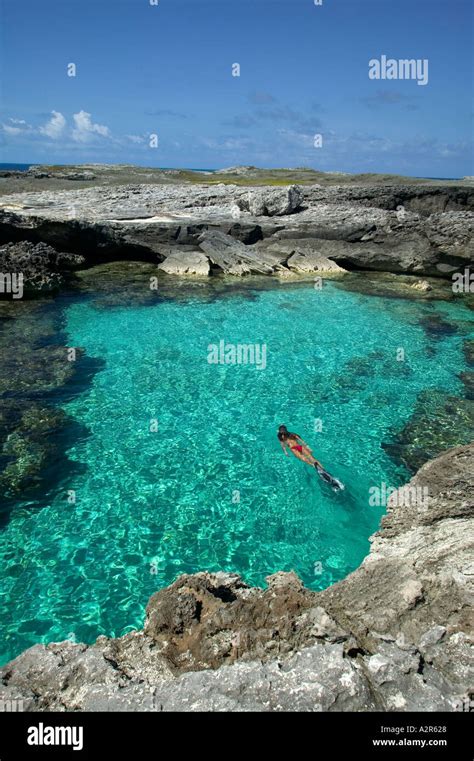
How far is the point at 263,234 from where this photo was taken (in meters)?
32.6

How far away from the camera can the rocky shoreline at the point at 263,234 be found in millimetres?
28344

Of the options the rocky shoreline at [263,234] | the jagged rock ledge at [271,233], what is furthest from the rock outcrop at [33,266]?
the jagged rock ledge at [271,233]

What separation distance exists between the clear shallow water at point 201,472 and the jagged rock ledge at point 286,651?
2.57 meters

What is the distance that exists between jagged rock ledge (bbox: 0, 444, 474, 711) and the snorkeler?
408 cm

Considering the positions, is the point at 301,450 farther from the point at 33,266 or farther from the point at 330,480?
the point at 33,266

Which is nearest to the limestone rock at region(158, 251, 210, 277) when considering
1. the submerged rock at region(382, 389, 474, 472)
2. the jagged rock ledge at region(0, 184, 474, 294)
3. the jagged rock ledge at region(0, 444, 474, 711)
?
the jagged rock ledge at region(0, 184, 474, 294)

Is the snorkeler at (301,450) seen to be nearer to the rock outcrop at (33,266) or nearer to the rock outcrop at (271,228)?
the rock outcrop at (33,266)

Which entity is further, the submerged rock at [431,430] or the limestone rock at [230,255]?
the limestone rock at [230,255]

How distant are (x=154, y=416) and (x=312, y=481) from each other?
488 cm

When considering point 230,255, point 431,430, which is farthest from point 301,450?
point 230,255

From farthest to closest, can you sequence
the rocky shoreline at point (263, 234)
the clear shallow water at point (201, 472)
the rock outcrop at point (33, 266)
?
1. the rocky shoreline at point (263, 234)
2. the rock outcrop at point (33, 266)
3. the clear shallow water at point (201, 472)

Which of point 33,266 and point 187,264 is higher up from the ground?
point 187,264

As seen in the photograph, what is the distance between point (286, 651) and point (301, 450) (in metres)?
7.23

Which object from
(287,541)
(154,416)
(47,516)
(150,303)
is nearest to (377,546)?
(287,541)
